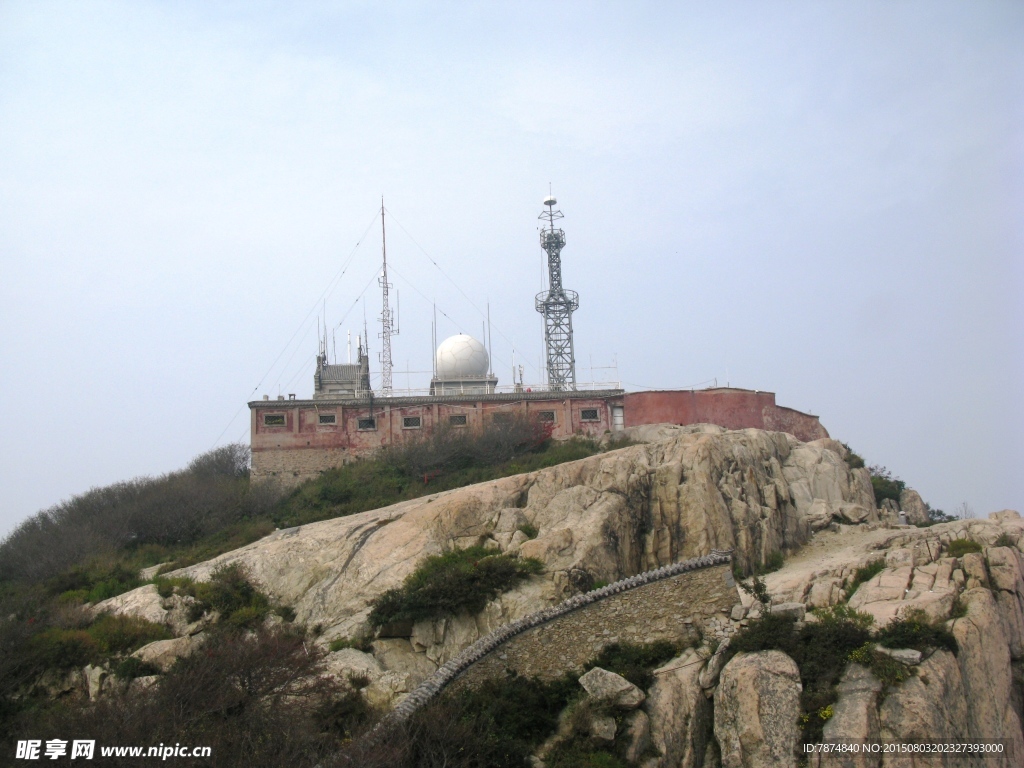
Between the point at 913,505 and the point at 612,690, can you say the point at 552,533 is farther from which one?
the point at 913,505

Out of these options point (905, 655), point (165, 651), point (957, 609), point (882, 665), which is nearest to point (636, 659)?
point (882, 665)


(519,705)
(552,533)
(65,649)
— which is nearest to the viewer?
(519,705)

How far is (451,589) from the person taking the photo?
24656 millimetres

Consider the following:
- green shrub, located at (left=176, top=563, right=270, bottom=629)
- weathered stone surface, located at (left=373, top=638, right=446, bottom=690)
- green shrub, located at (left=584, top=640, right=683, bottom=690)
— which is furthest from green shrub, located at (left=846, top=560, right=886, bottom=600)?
green shrub, located at (left=176, top=563, right=270, bottom=629)

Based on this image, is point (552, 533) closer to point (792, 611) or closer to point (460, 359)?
point (792, 611)

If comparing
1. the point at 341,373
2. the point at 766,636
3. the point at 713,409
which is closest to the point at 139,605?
the point at 766,636

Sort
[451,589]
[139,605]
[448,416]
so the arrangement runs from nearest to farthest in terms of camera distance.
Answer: [451,589] < [139,605] < [448,416]

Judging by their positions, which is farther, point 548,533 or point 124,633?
point 548,533

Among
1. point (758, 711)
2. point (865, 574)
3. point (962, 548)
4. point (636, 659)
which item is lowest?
point (758, 711)

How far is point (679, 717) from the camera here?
65.5ft

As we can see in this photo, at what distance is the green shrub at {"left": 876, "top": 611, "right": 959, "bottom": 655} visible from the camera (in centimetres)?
1914

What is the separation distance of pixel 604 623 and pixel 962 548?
9.41 meters

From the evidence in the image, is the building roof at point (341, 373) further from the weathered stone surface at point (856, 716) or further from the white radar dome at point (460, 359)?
the weathered stone surface at point (856, 716)

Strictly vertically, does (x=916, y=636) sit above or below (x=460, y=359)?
below
